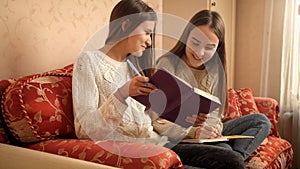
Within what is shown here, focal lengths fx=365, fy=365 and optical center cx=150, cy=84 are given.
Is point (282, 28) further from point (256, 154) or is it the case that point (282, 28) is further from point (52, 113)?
point (52, 113)

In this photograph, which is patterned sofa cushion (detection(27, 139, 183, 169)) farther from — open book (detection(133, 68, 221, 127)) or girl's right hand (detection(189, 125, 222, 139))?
girl's right hand (detection(189, 125, 222, 139))

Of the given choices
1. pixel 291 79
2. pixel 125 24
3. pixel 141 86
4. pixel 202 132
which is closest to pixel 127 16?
pixel 125 24

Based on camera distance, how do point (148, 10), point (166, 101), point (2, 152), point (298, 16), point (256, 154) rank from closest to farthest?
point (2, 152) < point (166, 101) < point (148, 10) < point (256, 154) < point (298, 16)

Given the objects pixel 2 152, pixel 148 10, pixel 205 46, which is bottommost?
pixel 2 152

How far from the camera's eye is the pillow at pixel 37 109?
1.34 metres

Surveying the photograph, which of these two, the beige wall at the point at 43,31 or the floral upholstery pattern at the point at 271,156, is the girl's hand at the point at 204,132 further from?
the beige wall at the point at 43,31

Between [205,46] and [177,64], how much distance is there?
6.4 inches

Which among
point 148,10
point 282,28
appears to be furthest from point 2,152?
point 282,28

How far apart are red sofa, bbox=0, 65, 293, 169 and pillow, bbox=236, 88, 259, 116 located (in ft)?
3.84

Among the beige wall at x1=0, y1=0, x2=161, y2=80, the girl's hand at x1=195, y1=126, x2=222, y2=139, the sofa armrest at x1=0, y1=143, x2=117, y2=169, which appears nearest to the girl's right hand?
the girl's hand at x1=195, y1=126, x2=222, y2=139

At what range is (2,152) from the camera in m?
1.28

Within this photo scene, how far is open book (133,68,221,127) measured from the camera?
1268mm

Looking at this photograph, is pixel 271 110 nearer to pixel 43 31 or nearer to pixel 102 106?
pixel 102 106

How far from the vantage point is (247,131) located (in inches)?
76.2
